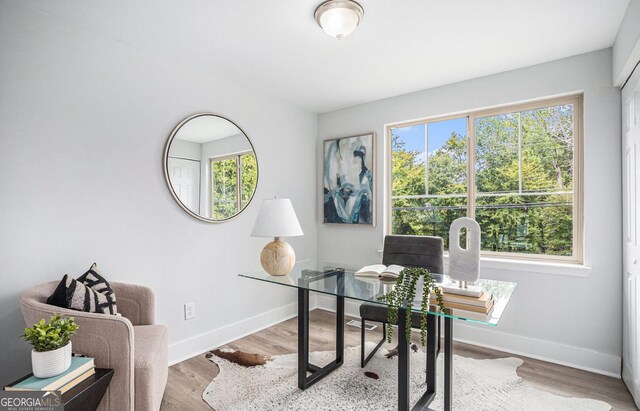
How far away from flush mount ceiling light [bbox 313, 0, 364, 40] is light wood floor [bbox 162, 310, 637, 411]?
2.41 m

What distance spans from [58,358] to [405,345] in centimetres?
159

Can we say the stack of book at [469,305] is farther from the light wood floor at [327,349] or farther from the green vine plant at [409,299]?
the light wood floor at [327,349]

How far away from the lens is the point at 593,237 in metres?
2.50

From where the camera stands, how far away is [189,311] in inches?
109

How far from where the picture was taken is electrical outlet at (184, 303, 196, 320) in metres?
2.75

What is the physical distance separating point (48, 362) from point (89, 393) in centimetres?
22

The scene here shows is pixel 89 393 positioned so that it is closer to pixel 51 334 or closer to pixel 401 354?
pixel 51 334

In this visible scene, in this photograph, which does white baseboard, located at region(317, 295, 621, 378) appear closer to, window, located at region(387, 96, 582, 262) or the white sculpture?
window, located at region(387, 96, 582, 262)

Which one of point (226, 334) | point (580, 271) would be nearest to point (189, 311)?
point (226, 334)

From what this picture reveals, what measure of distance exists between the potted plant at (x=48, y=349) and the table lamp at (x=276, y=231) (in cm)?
117

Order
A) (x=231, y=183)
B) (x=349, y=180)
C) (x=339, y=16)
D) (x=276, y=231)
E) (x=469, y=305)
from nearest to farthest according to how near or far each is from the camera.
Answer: (x=469, y=305) → (x=339, y=16) → (x=276, y=231) → (x=231, y=183) → (x=349, y=180)

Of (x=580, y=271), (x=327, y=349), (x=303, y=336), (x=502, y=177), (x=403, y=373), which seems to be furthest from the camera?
(x=502, y=177)

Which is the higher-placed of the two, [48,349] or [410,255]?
[410,255]

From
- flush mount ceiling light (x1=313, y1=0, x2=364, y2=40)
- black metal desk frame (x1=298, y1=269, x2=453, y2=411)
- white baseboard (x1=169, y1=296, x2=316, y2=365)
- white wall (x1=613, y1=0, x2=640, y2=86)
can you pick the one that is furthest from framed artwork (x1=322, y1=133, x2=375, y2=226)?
white wall (x1=613, y1=0, x2=640, y2=86)
